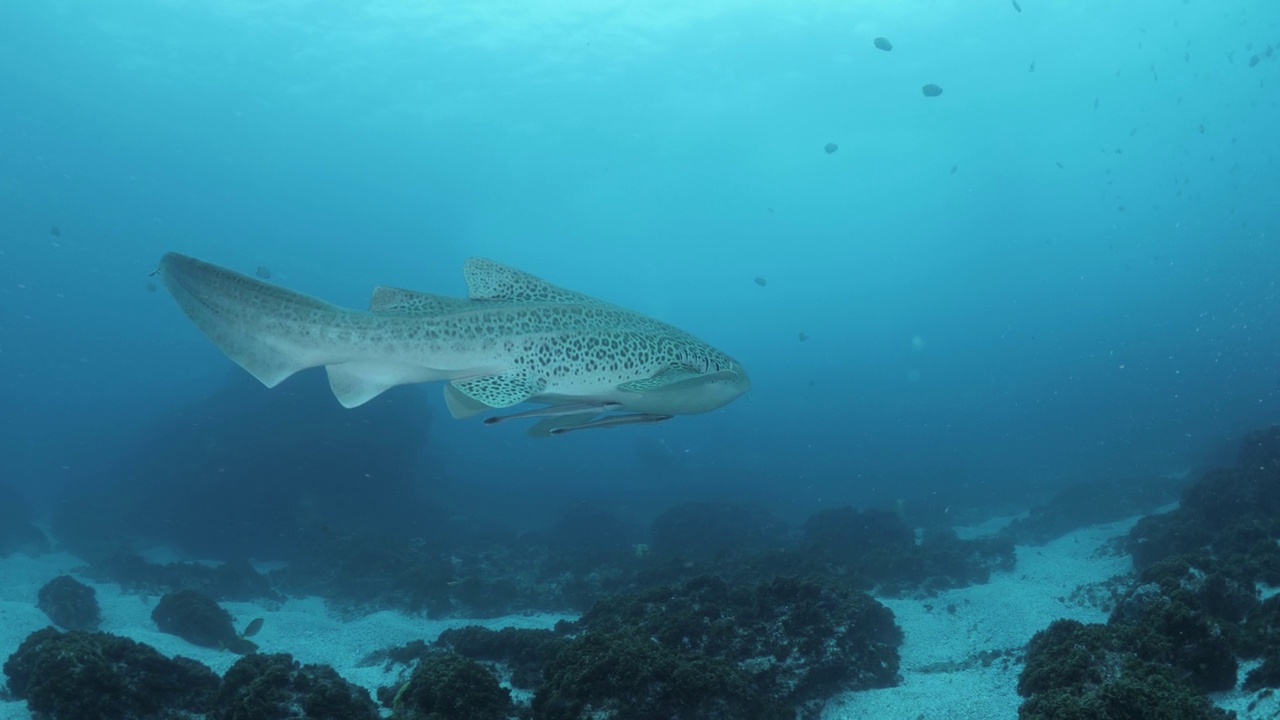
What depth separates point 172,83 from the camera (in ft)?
166

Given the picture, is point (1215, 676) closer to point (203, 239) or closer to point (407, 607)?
point (407, 607)

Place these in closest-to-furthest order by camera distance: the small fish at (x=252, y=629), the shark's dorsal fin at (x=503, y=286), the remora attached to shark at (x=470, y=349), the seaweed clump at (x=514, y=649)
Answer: the remora attached to shark at (x=470, y=349) < the shark's dorsal fin at (x=503, y=286) < the seaweed clump at (x=514, y=649) < the small fish at (x=252, y=629)

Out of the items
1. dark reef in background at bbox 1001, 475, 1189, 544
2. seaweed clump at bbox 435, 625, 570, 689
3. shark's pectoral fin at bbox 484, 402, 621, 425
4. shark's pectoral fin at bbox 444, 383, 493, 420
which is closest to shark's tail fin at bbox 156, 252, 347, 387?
shark's pectoral fin at bbox 444, 383, 493, 420

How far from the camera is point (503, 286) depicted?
542 centimetres

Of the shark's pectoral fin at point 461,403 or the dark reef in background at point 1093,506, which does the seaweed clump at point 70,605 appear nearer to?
the shark's pectoral fin at point 461,403

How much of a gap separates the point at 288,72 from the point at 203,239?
46631mm

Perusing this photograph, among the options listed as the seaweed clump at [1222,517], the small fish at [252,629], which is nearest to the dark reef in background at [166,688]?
the small fish at [252,629]

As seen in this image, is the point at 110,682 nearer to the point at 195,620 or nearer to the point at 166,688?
the point at 166,688

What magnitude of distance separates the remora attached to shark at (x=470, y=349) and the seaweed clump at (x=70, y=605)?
12.8 meters

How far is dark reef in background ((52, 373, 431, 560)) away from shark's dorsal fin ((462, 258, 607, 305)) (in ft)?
69.9

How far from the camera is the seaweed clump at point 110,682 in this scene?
4871 millimetres

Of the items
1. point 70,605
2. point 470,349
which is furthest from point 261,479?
point 470,349

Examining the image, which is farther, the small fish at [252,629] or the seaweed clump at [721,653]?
the small fish at [252,629]

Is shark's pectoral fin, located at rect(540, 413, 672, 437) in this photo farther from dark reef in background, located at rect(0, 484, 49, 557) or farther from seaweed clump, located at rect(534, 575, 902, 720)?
dark reef in background, located at rect(0, 484, 49, 557)
